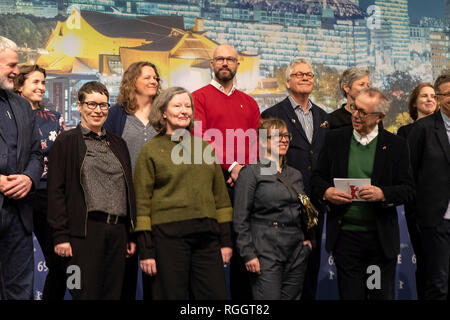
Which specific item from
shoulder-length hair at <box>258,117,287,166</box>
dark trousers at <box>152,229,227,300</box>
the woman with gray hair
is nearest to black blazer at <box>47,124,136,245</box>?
dark trousers at <box>152,229,227,300</box>

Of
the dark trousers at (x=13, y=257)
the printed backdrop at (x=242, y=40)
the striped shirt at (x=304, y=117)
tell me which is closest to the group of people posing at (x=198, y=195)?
the dark trousers at (x=13, y=257)

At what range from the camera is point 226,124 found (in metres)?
3.76

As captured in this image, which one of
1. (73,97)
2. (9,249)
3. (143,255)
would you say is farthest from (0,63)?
(73,97)

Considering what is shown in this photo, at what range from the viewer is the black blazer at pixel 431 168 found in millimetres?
3531

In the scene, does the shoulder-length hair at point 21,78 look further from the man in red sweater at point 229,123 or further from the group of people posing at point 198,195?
the man in red sweater at point 229,123

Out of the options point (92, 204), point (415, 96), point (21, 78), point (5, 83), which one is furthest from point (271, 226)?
point (415, 96)

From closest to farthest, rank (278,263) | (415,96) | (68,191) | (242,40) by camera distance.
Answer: (68,191)
(278,263)
(415,96)
(242,40)

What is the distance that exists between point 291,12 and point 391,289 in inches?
167

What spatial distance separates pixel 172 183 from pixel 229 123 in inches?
36.9

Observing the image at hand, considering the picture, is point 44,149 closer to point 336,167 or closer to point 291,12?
point 336,167

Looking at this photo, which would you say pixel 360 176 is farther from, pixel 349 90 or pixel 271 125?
pixel 349 90

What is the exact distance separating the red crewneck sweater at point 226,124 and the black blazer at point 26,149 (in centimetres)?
102

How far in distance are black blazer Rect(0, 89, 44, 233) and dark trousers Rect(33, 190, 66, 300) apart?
504mm

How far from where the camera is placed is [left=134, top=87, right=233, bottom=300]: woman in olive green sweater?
9.59 feet
